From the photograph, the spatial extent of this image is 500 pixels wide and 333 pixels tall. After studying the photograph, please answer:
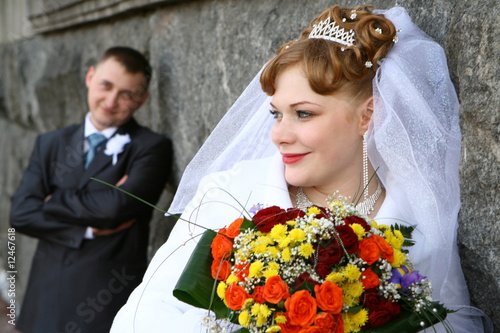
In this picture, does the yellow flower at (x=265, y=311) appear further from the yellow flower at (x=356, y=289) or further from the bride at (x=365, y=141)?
the bride at (x=365, y=141)

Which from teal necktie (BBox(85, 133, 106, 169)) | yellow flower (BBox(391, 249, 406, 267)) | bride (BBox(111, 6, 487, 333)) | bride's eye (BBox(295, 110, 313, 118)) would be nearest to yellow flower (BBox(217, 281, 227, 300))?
bride (BBox(111, 6, 487, 333))

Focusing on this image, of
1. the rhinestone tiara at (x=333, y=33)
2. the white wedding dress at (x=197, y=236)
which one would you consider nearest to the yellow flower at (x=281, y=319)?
the white wedding dress at (x=197, y=236)

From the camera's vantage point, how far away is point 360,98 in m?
2.07

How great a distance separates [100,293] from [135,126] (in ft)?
3.43

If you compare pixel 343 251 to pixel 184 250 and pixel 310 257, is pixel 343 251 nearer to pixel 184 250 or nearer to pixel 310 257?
pixel 310 257

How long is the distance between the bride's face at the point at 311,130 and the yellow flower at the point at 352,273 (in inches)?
22.6

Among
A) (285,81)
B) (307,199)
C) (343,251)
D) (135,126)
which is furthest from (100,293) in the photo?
(343,251)

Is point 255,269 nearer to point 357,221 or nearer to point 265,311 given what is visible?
point 265,311

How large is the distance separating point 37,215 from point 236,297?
2486 millimetres

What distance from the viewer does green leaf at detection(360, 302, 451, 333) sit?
1615mm

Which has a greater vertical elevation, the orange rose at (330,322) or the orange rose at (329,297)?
the orange rose at (329,297)

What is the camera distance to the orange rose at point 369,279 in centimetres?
157

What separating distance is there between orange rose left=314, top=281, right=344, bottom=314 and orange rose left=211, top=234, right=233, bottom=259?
28cm

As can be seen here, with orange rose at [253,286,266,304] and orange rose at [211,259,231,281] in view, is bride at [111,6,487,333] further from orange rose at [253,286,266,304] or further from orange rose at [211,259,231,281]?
orange rose at [253,286,266,304]
